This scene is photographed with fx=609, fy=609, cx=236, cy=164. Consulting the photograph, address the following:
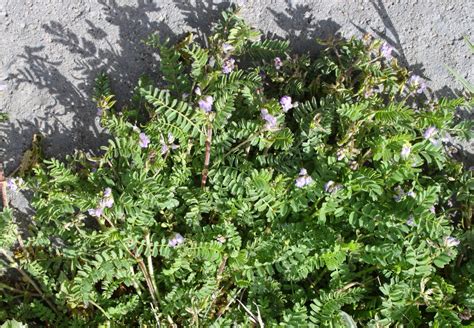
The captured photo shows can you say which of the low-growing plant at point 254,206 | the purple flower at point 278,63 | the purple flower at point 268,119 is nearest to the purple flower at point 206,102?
the low-growing plant at point 254,206

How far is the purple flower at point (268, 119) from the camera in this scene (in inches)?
108

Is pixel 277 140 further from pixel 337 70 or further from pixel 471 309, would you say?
pixel 471 309

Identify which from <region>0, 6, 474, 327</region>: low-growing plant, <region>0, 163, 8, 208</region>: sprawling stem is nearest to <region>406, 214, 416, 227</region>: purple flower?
<region>0, 6, 474, 327</region>: low-growing plant

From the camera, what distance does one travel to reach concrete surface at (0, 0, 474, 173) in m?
3.28

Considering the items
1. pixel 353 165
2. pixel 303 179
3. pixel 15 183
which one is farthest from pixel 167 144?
pixel 353 165

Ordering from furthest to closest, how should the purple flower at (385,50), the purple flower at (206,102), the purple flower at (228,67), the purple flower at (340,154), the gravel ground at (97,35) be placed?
1. the gravel ground at (97,35)
2. the purple flower at (385,50)
3. the purple flower at (228,67)
4. the purple flower at (340,154)
5. the purple flower at (206,102)

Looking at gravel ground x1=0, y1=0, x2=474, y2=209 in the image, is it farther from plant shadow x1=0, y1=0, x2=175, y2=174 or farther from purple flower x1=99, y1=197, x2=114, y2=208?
purple flower x1=99, y1=197, x2=114, y2=208

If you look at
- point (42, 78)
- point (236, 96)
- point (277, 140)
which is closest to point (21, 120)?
point (42, 78)

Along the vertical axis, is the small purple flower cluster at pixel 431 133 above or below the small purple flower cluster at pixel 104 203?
above

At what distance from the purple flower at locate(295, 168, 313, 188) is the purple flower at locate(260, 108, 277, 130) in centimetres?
25

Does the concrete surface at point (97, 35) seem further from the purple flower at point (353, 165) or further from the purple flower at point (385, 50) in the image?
the purple flower at point (353, 165)

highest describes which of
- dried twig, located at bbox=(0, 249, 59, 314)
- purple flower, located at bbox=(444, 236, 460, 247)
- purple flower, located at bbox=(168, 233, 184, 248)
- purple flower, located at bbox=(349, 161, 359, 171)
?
purple flower, located at bbox=(349, 161, 359, 171)

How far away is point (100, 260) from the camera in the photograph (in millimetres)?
2900

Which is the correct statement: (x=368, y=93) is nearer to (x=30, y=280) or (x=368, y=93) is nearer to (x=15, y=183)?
(x=15, y=183)
